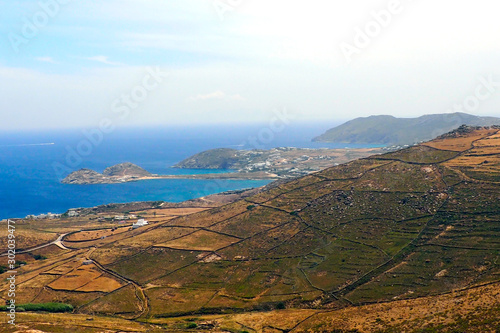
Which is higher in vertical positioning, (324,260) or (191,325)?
(324,260)

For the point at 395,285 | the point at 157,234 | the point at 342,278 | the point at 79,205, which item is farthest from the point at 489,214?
the point at 79,205

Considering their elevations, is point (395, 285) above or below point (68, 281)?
below

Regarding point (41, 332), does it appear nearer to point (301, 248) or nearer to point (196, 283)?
point (196, 283)

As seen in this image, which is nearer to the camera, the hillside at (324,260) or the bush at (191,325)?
the bush at (191,325)

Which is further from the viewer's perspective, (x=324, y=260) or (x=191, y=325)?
(x=324, y=260)

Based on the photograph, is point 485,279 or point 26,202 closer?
point 485,279

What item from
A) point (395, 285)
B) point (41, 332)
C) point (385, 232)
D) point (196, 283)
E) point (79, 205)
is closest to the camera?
point (41, 332)

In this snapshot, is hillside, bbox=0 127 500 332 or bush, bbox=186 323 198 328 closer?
bush, bbox=186 323 198 328

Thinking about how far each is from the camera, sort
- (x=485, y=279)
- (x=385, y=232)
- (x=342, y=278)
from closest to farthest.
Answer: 1. (x=485, y=279)
2. (x=342, y=278)
3. (x=385, y=232)
